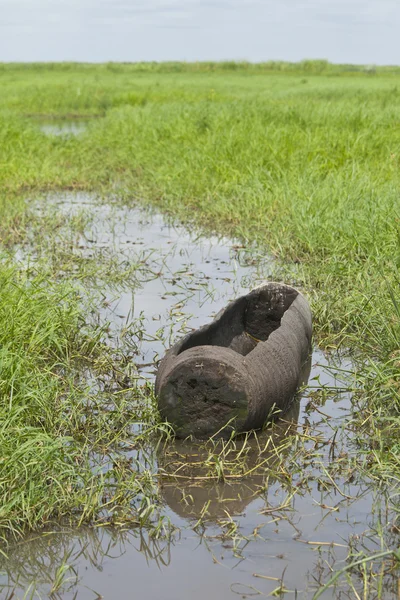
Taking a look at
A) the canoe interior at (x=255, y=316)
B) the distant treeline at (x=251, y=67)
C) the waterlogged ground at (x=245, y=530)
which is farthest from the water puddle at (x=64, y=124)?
the distant treeline at (x=251, y=67)

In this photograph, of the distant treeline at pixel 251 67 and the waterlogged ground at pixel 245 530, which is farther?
the distant treeline at pixel 251 67

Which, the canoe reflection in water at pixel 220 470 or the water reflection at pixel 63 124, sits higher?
the canoe reflection in water at pixel 220 470

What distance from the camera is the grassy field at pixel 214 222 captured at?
3719mm

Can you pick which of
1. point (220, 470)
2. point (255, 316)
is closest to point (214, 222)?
point (255, 316)

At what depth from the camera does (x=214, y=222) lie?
887cm

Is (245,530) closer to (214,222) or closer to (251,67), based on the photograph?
(214,222)

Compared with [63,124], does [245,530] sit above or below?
above

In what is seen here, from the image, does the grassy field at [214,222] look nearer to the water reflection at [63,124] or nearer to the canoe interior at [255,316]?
the canoe interior at [255,316]

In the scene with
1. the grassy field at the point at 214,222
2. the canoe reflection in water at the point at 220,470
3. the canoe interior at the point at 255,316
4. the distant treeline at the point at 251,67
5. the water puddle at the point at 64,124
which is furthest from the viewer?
the distant treeline at the point at 251,67

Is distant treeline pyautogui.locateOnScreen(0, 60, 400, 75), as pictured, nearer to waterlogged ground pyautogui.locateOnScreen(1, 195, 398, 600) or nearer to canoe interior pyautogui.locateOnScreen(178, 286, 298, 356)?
canoe interior pyautogui.locateOnScreen(178, 286, 298, 356)

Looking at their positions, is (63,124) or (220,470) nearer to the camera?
(220,470)

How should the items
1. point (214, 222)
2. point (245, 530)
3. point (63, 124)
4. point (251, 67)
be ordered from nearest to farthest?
point (245, 530)
point (214, 222)
point (63, 124)
point (251, 67)

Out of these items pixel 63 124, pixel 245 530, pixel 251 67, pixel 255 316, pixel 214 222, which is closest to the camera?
pixel 245 530

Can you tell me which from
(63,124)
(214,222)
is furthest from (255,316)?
(63,124)
